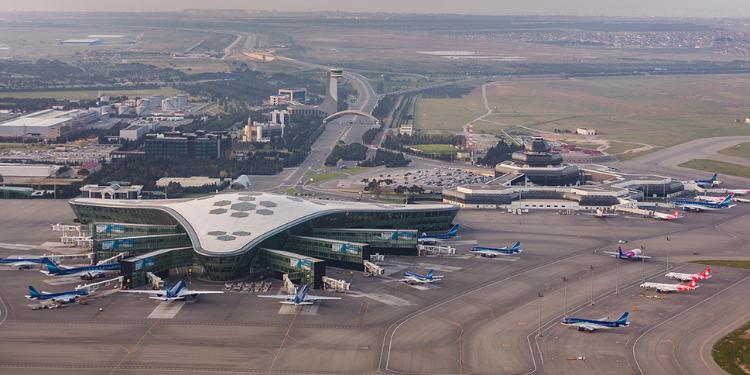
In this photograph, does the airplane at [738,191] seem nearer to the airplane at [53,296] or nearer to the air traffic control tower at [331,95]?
the airplane at [53,296]

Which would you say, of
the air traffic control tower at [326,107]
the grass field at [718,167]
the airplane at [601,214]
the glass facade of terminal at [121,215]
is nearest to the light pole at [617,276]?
the airplane at [601,214]

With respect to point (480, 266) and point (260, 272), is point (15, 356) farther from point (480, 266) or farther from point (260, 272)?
point (480, 266)

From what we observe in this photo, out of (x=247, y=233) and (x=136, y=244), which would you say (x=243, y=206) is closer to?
(x=247, y=233)

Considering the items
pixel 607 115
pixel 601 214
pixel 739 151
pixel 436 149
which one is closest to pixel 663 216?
pixel 601 214

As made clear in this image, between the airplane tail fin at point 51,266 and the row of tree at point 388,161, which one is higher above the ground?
the airplane tail fin at point 51,266

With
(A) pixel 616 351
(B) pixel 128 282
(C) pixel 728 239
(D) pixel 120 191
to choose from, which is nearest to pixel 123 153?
(D) pixel 120 191

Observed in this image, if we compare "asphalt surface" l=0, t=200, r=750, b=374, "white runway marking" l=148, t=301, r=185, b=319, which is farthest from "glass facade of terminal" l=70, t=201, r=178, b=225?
"white runway marking" l=148, t=301, r=185, b=319
